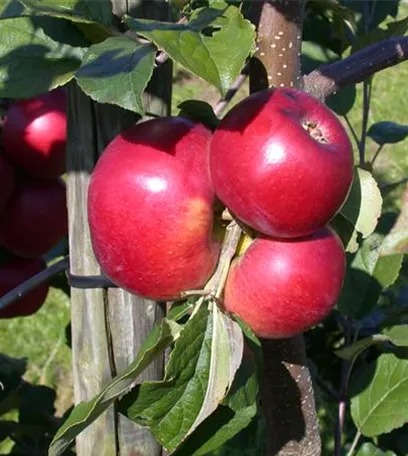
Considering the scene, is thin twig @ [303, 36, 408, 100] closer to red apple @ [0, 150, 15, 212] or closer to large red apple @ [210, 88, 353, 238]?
large red apple @ [210, 88, 353, 238]

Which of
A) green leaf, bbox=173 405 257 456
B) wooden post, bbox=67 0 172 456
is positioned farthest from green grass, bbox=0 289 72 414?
green leaf, bbox=173 405 257 456

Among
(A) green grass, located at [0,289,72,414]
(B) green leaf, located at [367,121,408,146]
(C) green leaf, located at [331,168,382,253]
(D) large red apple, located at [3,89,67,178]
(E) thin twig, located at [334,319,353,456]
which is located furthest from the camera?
(A) green grass, located at [0,289,72,414]

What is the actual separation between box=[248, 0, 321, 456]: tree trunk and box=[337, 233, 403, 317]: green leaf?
298 mm

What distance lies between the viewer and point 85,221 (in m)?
0.91

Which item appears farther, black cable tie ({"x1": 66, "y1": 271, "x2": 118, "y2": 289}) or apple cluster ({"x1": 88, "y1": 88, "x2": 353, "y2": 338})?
black cable tie ({"x1": 66, "y1": 271, "x2": 118, "y2": 289})

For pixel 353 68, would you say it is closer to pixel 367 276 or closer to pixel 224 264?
pixel 224 264

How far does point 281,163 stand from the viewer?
2.15 feet

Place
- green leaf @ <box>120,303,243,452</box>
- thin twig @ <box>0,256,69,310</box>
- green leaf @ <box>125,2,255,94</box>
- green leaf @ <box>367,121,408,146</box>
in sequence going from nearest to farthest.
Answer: green leaf @ <box>125,2,255,94</box>, green leaf @ <box>120,303,243,452</box>, thin twig @ <box>0,256,69,310</box>, green leaf @ <box>367,121,408,146</box>

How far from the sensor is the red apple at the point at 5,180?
3.65ft

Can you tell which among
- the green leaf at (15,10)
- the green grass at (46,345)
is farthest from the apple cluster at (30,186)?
the green grass at (46,345)

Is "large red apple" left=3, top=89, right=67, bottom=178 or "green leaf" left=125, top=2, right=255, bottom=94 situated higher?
"green leaf" left=125, top=2, right=255, bottom=94

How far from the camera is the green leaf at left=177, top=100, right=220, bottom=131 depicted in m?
0.77

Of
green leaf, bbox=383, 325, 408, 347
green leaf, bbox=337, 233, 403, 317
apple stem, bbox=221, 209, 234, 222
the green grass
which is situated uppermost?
apple stem, bbox=221, 209, 234, 222

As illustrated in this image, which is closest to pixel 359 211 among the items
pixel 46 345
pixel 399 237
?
pixel 399 237
